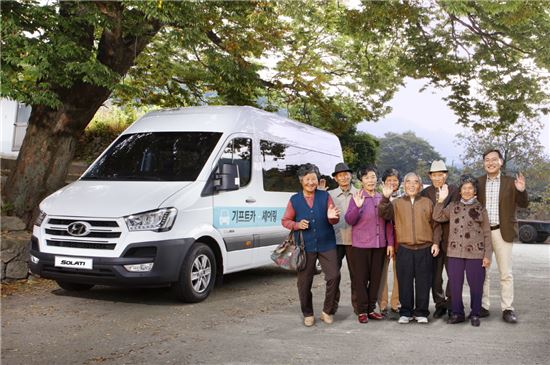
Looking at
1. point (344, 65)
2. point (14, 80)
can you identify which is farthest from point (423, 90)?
point (14, 80)

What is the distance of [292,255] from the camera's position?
259 inches

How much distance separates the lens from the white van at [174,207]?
288 inches

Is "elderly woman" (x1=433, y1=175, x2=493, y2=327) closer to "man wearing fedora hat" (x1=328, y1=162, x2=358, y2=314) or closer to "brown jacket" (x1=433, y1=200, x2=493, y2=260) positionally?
"brown jacket" (x1=433, y1=200, x2=493, y2=260)

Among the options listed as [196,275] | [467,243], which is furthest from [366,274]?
[196,275]

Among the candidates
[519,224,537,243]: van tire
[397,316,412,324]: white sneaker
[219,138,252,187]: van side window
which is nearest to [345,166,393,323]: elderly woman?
[397,316,412,324]: white sneaker

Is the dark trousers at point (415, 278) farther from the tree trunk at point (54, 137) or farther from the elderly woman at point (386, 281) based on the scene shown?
the tree trunk at point (54, 137)

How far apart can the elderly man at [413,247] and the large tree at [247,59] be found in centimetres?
386

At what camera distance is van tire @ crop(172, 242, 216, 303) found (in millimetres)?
7578

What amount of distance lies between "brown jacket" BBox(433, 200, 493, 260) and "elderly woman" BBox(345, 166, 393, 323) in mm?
640

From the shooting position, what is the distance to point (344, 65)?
61.0 ft

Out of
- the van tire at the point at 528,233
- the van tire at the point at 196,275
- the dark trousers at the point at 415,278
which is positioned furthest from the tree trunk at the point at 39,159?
the van tire at the point at 528,233

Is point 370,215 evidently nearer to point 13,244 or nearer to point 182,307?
point 182,307

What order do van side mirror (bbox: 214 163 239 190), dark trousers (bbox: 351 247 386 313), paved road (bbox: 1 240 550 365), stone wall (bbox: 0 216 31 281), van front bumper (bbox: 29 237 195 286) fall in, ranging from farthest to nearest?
stone wall (bbox: 0 216 31 281), van side mirror (bbox: 214 163 239 190), van front bumper (bbox: 29 237 195 286), dark trousers (bbox: 351 247 386 313), paved road (bbox: 1 240 550 365)

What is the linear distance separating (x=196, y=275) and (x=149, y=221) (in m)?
1.03
